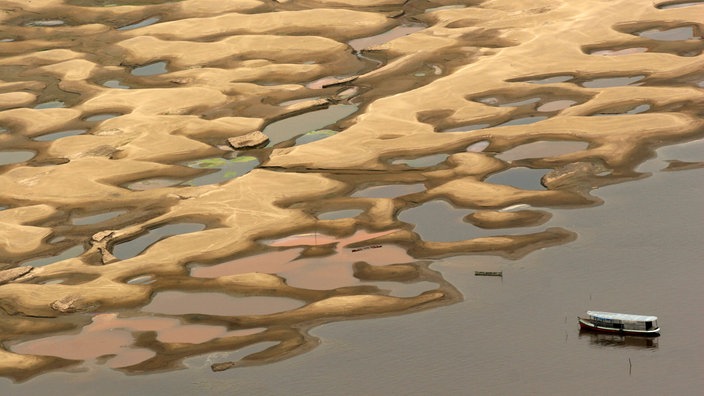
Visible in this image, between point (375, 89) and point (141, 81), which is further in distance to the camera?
point (141, 81)

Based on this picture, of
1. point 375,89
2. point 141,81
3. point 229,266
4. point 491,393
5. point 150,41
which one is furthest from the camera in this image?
point 150,41

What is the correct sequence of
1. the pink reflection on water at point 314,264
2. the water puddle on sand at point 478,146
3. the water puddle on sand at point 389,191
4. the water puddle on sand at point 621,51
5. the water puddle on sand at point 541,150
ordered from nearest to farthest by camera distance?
the pink reflection on water at point 314,264
the water puddle on sand at point 389,191
the water puddle on sand at point 541,150
the water puddle on sand at point 478,146
the water puddle on sand at point 621,51

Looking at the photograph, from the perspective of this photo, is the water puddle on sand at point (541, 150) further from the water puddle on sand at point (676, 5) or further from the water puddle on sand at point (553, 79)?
the water puddle on sand at point (676, 5)

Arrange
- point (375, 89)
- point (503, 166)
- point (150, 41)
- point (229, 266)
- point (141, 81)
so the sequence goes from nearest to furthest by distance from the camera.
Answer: point (229, 266) < point (503, 166) < point (375, 89) < point (141, 81) < point (150, 41)

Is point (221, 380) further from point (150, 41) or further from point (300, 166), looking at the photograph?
point (150, 41)

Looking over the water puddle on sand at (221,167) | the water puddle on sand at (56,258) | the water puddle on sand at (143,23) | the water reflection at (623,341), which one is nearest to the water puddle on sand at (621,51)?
the water puddle on sand at (221,167)

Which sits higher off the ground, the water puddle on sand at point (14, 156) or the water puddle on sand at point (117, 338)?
the water puddle on sand at point (14, 156)

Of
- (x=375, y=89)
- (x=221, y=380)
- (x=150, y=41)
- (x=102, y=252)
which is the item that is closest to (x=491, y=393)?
(x=221, y=380)
